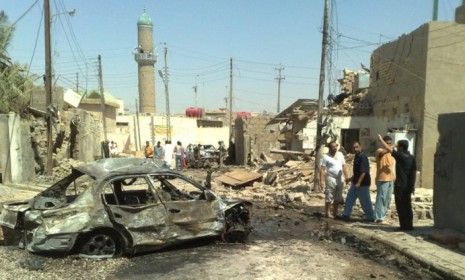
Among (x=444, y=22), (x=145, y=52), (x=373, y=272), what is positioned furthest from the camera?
(x=145, y=52)

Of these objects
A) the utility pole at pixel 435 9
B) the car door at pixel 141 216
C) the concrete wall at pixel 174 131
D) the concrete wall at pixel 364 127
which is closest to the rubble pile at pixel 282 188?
the concrete wall at pixel 364 127

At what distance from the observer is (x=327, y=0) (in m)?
15.2

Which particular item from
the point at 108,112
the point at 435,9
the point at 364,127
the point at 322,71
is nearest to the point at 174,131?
the point at 108,112

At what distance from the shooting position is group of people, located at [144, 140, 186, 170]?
23120 millimetres

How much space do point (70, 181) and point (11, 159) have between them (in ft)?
29.7

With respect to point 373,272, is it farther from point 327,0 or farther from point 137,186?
point 327,0

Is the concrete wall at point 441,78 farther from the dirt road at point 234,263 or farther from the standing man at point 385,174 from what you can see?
the dirt road at point 234,263

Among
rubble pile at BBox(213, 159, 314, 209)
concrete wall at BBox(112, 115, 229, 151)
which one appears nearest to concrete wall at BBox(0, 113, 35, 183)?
rubble pile at BBox(213, 159, 314, 209)

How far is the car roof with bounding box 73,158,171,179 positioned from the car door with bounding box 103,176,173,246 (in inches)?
5.0

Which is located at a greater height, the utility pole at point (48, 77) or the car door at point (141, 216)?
the utility pole at point (48, 77)

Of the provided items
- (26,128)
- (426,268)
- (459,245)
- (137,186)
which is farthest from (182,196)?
(26,128)

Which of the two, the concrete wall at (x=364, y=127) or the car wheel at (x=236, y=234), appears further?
the concrete wall at (x=364, y=127)

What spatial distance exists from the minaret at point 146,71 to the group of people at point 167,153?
45.5 metres

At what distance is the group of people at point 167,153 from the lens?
2312 centimetres
